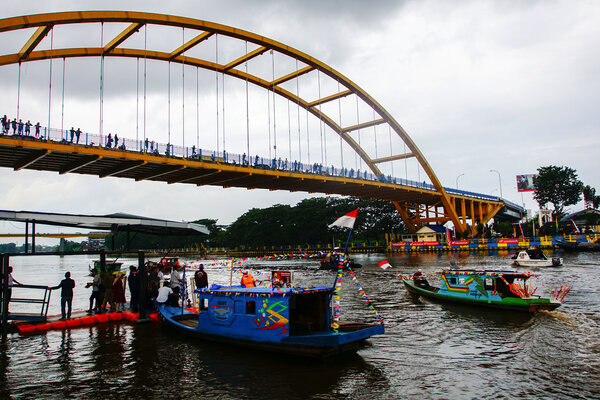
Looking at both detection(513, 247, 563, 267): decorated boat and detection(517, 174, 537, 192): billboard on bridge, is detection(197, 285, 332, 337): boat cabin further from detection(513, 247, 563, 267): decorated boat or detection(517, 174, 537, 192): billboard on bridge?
detection(517, 174, 537, 192): billboard on bridge

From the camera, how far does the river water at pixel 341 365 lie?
9.43 m

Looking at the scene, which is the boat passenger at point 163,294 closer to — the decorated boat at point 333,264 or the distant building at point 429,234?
the decorated boat at point 333,264

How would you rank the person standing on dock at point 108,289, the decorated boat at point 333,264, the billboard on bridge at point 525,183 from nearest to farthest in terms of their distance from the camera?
1. the person standing on dock at point 108,289
2. the decorated boat at point 333,264
3. the billboard on bridge at point 525,183

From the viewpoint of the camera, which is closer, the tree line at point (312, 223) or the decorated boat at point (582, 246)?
the decorated boat at point (582, 246)

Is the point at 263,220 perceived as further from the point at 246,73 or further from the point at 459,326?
the point at 459,326

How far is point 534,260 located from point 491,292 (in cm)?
2278

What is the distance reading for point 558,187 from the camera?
8294cm

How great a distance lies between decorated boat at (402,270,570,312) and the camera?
55.6 ft

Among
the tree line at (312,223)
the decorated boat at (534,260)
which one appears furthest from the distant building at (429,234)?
the decorated boat at (534,260)

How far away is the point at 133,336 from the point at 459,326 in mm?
11533

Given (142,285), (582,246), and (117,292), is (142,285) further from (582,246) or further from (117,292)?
(582,246)

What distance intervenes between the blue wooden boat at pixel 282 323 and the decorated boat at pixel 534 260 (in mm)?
30900

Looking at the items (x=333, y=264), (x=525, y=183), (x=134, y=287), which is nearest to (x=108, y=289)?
(x=134, y=287)

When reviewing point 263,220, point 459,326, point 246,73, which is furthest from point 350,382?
point 263,220
